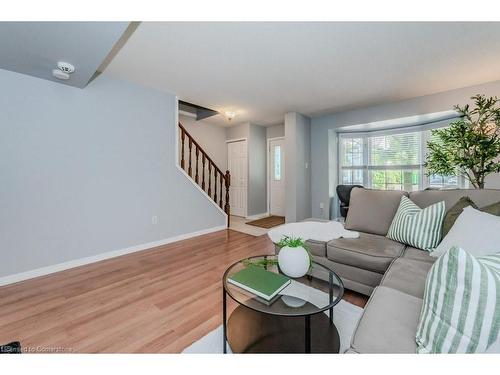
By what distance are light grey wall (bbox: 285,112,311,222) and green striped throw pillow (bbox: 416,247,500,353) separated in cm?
369

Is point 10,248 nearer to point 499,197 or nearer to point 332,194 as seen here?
point 499,197

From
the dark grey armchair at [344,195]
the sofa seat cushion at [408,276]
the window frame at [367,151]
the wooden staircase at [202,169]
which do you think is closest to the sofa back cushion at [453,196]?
the sofa seat cushion at [408,276]

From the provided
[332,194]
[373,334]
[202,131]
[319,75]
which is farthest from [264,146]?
[373,334]

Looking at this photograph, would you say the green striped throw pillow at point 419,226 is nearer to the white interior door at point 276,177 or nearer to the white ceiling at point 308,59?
the white ceiling at point 308,59

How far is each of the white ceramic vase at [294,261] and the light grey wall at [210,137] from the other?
168 inches

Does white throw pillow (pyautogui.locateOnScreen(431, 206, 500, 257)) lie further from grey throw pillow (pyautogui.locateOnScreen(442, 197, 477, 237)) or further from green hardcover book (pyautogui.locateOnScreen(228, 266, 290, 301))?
green hardcover book (pyautogui.locateOnScreen(228, 266, 290, 301))

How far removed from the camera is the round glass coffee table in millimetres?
1148

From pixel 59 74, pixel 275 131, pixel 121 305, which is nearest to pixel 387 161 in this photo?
pixel 275 131

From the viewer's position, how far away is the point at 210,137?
562 cm

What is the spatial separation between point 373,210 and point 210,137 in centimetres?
426

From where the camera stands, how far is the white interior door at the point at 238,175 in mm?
5637

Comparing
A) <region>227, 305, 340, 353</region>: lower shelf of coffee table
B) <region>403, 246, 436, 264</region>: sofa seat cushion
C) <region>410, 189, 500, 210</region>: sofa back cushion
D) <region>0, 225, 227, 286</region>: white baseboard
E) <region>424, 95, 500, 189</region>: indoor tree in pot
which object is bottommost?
<region>0, 225, 227, 286</region>: white baseboard

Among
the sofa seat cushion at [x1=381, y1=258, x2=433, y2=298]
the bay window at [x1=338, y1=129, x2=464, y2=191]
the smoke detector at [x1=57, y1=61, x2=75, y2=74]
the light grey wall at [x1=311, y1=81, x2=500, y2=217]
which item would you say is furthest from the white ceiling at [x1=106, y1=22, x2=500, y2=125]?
the sofa seat cushion at [x1=381, y1=258, x2=433, y2=298]
